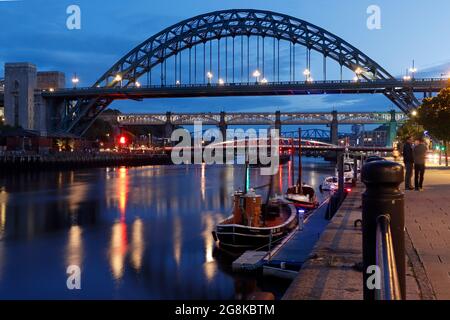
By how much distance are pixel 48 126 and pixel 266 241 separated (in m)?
68.9

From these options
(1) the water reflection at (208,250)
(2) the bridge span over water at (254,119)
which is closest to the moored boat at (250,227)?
(1) the water reflection at (208,250)

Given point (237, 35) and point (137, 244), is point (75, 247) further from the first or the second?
point (237, 35)

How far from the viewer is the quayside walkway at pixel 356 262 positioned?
445 centimetres

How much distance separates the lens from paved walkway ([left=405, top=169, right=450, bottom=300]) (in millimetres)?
4988

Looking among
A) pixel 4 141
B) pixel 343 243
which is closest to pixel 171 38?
pixel 4 141

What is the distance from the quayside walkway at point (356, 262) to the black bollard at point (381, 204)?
1218 millimetres

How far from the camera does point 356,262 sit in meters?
5.45

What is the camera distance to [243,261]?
15.6 metres

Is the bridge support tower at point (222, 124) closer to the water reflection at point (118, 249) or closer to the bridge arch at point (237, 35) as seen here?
the bridge arch at point (237, 35)

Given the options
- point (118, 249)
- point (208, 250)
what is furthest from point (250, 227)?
point (118, 249)

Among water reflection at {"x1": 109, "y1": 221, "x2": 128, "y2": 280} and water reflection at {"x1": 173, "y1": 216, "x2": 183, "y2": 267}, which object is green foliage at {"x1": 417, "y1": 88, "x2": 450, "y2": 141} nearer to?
water reflection at {"x1": 173, "y1": 216, "x2": 183, "y2": 267}

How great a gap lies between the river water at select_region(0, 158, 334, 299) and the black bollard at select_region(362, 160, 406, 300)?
9.63m

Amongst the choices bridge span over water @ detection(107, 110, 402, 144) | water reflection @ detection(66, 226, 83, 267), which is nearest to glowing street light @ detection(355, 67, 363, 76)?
bridge span over water @ detection(107, 110, 402, 144)

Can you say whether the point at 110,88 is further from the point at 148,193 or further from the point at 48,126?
the point at 148,193
